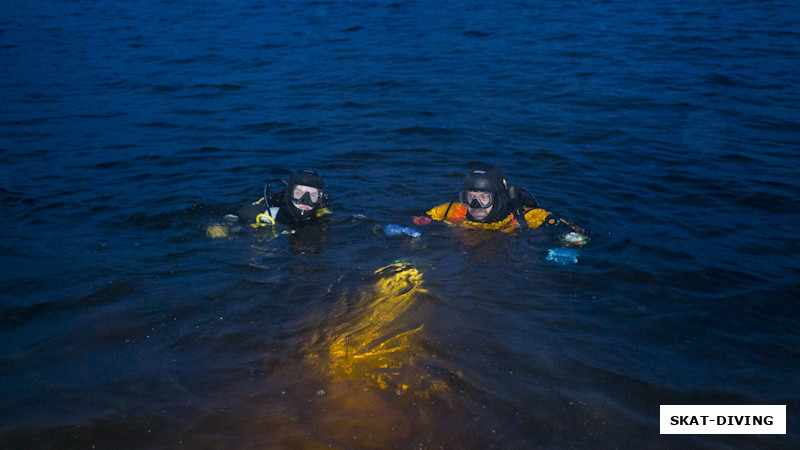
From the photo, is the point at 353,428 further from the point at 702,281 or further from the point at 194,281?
the point at 702,281

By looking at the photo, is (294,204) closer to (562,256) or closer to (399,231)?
(399,231)

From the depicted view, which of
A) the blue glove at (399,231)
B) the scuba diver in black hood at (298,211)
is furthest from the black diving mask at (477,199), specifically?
the scuba diver in black hood at (298,211)

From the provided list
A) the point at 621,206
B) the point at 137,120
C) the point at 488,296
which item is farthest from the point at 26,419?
the point at 137,120

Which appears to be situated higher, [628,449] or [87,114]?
[87,114]

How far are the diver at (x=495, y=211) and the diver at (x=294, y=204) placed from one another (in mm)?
1438

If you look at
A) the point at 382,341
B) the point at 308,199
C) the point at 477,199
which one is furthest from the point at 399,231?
the point at 382,341

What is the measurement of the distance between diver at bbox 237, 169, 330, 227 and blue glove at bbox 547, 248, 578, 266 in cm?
288

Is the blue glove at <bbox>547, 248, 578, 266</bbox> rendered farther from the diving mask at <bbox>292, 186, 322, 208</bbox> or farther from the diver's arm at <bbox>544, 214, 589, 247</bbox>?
the diving mask at <bbox>292, 186, 322, 208</bbox>

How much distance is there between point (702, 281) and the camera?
660 cm

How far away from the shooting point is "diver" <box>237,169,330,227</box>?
25.2ft

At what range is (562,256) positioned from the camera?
23.3 feet

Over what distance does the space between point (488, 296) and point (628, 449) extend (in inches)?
95.2

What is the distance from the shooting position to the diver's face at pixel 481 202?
24.7 ft

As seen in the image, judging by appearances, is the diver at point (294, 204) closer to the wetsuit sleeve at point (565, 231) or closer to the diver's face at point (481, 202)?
the diver's face at point (481, 202)
